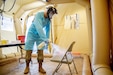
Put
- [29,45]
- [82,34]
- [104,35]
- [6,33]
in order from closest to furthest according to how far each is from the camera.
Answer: [104,35]
[29,45]
[6,33]
[82,34]

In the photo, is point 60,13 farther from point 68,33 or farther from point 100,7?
point 100,7

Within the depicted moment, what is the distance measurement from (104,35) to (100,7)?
39cm

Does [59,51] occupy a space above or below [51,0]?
below

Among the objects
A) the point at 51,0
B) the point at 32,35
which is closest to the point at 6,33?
the point at 51,0

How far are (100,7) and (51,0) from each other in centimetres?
262

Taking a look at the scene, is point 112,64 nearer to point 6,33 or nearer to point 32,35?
point 32,35

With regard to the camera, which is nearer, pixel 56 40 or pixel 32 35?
pixel 32 35

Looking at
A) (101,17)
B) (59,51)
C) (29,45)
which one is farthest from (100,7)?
(29,45)

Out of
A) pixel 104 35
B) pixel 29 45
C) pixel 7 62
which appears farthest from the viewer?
pixel 7 62

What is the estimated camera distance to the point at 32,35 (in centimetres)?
295

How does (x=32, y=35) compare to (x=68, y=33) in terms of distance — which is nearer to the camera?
(x=32, y=35)

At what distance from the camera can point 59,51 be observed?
3.01 meters

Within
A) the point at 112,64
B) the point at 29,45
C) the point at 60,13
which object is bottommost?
the point at 112,64

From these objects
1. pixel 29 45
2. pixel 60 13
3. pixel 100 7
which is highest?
pixel 60 13
